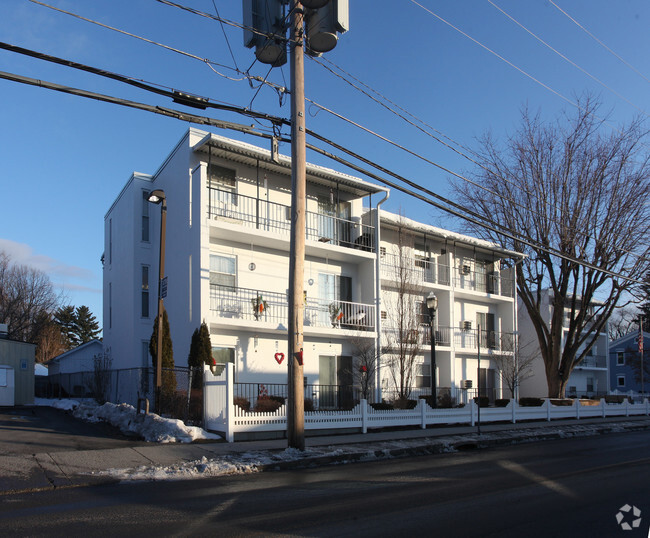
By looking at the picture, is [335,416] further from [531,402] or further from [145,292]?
[531,402]

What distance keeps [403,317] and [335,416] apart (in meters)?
9.49

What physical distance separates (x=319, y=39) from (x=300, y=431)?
8728mm

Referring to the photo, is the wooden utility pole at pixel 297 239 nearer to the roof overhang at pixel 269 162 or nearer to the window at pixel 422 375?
the roof overhang at pixel 269 162

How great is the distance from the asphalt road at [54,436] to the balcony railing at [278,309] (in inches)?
214

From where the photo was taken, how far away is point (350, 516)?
714cm

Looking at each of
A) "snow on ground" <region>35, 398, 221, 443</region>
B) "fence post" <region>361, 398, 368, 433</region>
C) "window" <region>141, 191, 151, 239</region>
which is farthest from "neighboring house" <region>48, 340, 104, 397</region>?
"fence post" <region>361, 398, 368, 433</region>

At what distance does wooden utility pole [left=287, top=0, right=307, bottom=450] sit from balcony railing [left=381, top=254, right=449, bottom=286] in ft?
43.9

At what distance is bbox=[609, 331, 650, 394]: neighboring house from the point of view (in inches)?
2418

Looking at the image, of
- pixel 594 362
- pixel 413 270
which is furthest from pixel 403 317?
pixel 594 362

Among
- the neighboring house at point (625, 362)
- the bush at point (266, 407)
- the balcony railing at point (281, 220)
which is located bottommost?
the neighboring house at point (625, 362)

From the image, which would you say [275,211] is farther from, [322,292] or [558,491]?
[558,491]

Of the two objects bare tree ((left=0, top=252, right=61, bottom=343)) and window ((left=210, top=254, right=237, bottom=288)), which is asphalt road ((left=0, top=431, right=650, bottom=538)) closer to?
window ((left=210, top=254, right=237, bottom=288))

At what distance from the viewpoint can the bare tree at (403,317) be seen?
24406 millimetres

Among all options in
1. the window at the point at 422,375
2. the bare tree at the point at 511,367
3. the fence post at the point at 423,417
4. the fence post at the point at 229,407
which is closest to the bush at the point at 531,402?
the bare tree at the point at 511,367
